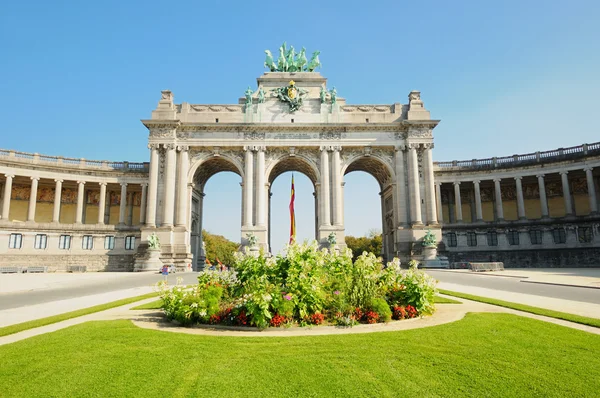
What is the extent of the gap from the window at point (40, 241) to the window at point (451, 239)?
62.4 metres

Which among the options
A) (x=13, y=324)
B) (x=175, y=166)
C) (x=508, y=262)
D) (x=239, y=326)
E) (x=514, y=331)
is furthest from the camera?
(x=508, y=262)

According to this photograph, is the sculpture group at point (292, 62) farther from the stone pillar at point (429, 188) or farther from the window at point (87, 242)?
the window at point (87, 242)

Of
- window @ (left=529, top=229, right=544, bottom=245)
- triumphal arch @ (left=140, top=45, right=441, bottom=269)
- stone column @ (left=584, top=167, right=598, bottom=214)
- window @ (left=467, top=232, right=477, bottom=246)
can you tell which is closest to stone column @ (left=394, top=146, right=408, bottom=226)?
triumphal arch @ (left=140, top=45, right=441, bottom=269)

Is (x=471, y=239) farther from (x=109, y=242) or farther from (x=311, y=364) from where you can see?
(x=311, y=364)

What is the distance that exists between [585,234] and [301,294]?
196ft

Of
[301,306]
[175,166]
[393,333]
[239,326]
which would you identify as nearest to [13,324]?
[239,326]

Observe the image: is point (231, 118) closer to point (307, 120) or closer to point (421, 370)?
point (307, 120)

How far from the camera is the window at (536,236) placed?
57.3 meters

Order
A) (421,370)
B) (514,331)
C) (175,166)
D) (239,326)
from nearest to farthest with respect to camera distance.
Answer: (421,370)
(514,331)
(239,326)
(175,166)

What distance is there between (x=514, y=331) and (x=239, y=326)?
785cm

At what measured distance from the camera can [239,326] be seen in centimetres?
1131

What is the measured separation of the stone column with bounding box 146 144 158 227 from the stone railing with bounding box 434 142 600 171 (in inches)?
1787

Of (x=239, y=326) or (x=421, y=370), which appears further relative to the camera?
(x=239, y=326)

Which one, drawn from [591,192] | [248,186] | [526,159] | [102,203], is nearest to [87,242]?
[102,203]
